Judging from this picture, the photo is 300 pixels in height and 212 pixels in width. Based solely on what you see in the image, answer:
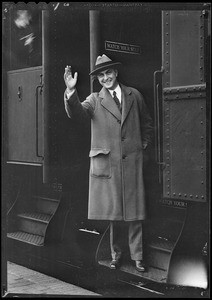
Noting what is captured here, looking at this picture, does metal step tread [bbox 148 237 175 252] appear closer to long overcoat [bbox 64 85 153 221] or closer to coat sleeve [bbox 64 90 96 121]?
long overcoat [bbox 64 85 153 221]

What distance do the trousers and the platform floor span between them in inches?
16.7

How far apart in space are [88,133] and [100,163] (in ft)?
0.88

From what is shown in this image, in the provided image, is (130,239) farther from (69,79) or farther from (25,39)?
(25,39)

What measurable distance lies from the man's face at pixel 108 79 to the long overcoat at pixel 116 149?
0.16 feet

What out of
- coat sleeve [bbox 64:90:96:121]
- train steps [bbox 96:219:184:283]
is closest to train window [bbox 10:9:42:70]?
coat sleeve [bbox 64:90:96:121]

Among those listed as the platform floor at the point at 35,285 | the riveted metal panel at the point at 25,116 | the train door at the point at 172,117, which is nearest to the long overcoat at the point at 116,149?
the train door at the point at 172,117

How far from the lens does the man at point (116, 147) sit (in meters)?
4.76

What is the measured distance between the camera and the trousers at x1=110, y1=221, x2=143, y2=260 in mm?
4801

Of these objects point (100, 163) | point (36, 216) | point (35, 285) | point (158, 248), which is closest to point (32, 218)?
point (36, 216)

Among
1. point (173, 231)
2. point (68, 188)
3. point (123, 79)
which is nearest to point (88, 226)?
point (68, 188)

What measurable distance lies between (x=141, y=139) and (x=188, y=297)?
1299 mm

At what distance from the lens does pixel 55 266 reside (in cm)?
536

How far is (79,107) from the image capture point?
4828 mm

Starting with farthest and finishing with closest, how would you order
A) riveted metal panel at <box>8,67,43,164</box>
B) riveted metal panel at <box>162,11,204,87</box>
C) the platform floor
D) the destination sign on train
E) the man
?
riveted metal panel at <box>8,67,43,164</box> → the platform floor → the man → the destination sign on train → riveted metal panel at <box>162,11,204,87</box>
